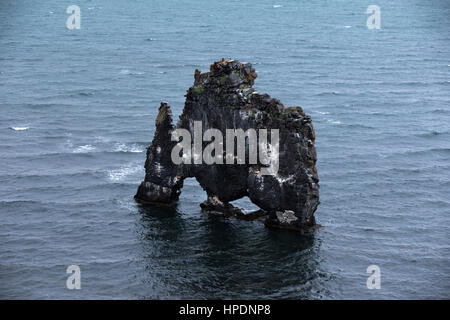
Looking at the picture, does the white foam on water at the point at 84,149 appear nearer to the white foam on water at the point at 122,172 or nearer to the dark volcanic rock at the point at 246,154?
the white foam on water at the point at 122,172

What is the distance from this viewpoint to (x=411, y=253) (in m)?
101

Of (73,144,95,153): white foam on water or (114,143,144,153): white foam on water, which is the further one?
(114,143,144,153): white foam on water

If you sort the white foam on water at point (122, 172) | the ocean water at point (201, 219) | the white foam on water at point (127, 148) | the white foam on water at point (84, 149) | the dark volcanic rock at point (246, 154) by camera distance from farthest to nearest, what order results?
the white foam on water at point (127, 148) → the white foam on water at point (84, 149) → the white foam on water at point (122, 172) → the dark volcanic rock at point (246, 154) → the ocean water at point (201, 219)

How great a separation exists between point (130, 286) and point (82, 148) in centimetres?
5864

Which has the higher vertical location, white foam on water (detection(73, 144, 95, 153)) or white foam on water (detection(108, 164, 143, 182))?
white foam on water (detection(73, 144, 95, 153))

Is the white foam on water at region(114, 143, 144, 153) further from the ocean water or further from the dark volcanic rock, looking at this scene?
the dark volcanic rock

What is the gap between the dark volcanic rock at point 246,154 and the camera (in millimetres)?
101562

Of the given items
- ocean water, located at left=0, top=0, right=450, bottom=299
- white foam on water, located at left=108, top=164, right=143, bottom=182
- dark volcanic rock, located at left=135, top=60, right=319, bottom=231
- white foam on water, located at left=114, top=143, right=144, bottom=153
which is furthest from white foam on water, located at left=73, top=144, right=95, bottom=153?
dark volcanic rock, located at left=135, top=60, right=319, bottom=231

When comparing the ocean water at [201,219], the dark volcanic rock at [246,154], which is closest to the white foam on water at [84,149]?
the ocean water at [201,219]

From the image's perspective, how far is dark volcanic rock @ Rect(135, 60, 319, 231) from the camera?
10156 cm

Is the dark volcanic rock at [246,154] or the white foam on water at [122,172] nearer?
the dark volcanic rock at [246,154]

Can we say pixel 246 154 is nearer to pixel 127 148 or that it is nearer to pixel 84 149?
pixel 127 148
